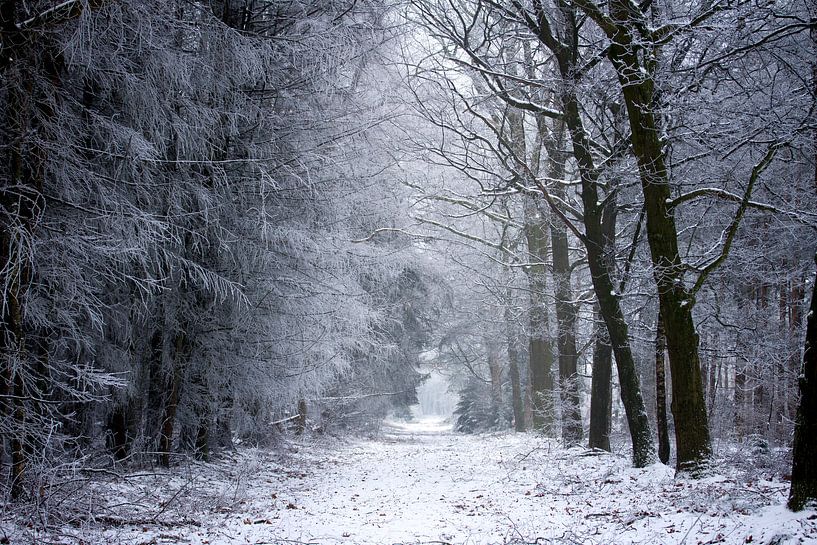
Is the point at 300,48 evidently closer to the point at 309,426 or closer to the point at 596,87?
the point at 596,87

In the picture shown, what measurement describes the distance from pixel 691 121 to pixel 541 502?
5.04 meters

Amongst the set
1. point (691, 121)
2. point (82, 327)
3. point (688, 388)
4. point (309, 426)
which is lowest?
point (309, 426)

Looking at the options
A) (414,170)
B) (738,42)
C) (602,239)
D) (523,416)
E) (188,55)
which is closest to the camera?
(738,42)

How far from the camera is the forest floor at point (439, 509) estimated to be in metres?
4.70

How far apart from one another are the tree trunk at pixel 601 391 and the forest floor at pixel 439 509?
75 centimetres

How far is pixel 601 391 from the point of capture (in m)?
11.0

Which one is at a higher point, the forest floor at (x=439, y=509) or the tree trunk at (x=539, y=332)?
the tree trunk at (x=539, y=332)

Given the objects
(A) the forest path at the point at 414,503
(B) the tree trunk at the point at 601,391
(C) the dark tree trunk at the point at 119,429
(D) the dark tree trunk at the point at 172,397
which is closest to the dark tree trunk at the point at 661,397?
(B) the tree trunk at the point at 601,391

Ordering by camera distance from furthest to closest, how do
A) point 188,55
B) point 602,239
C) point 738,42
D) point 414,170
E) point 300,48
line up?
point 414,170 < point 602,239 < point 300,48 < point 188,55 < point 738,42

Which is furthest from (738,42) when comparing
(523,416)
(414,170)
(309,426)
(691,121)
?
(523,416)

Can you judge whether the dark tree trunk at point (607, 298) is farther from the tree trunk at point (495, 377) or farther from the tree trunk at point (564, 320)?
the tree trunk at point (495, 377)

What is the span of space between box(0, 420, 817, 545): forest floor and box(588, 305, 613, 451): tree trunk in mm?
751

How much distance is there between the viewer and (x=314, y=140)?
10320 mm

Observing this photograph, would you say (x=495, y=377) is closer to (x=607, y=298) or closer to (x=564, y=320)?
(x=564, y=320)
